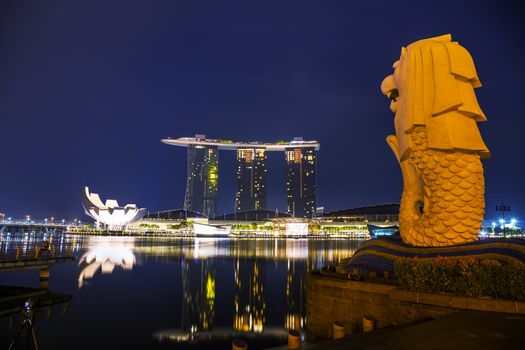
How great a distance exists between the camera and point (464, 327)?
7.20 m

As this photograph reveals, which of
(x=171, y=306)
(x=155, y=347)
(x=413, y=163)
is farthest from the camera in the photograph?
(x=171, y=306)

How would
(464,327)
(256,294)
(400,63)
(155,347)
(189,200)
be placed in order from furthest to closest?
(189,200) < (256,294) < (400,63) < (155,347) < (464,327)

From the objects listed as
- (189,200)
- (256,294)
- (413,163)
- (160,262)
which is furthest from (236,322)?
(189,200)

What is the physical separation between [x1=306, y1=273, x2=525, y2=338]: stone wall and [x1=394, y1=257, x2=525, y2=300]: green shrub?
15.7 inches

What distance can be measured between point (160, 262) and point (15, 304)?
61.3ft

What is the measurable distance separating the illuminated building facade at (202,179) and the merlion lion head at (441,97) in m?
178

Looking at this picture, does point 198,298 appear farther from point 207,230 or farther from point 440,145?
point 207,230

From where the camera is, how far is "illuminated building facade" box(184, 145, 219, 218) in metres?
192

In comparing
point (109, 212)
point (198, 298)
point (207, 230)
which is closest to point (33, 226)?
point (109, 212)

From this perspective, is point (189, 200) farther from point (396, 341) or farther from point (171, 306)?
point (396, 341)

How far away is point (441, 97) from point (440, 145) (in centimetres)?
185

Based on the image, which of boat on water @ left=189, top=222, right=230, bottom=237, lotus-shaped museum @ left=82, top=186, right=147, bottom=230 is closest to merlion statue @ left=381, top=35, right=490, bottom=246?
boat on water @ left=189, top=222, right=230, bottom=237

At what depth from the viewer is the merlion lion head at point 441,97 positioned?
13.8 m

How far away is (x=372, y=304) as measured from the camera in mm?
10750
